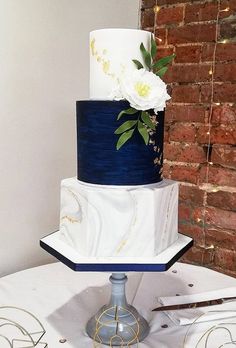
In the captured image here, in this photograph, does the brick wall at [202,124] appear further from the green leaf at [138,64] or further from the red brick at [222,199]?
the green leaf at [138,64]

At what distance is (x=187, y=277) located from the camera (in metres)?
1.26

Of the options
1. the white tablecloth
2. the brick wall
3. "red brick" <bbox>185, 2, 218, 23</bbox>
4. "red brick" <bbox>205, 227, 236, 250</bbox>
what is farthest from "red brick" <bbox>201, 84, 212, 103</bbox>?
the white tablecloth

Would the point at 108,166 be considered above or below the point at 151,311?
above

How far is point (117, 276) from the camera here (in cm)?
96

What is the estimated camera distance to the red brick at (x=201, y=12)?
1.43m

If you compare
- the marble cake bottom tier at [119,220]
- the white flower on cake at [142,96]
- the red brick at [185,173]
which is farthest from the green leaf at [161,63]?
the red brick at [185,173]

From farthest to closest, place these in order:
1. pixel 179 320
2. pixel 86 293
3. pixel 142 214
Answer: pixel 86 293 → pixel 179 320 → pixel 142 214

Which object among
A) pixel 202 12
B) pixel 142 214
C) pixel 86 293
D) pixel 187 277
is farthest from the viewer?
pixel 202 12

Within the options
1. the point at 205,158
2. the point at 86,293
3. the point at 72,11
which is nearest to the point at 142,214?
the point at 86,293

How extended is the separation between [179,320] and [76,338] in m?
0.25

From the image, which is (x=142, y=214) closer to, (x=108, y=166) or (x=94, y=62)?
(x=108, y=166)

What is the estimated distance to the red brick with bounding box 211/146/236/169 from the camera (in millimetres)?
1429

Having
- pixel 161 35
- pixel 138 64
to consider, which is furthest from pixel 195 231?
pixel 138 64

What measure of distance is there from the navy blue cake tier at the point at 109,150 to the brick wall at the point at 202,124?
626 mm
